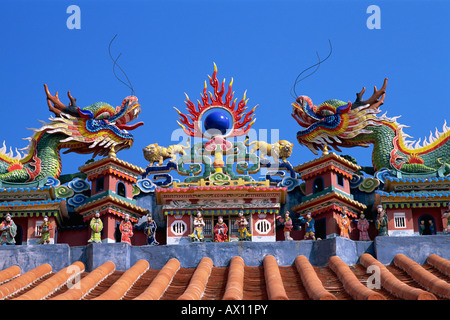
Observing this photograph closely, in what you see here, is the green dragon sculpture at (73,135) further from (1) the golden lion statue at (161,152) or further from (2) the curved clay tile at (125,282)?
(2) the curved clay tile at (125,282)

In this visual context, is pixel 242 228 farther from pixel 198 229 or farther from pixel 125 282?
pixel 125 282

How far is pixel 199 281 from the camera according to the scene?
23125 millimetres

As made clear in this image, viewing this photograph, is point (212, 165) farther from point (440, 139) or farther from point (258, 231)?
point (440, 139)

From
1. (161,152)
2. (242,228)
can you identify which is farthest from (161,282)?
(161,152)

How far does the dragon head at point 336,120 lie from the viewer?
110ft

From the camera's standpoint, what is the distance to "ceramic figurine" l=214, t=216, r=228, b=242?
95.0 ft

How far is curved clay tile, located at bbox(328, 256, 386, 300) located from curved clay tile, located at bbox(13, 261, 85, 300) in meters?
6.57

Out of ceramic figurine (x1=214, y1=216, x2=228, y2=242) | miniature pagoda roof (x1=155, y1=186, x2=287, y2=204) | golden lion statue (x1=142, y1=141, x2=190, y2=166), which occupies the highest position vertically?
golden lion statue (x1=142, y1=141, x2=190, y2=166)

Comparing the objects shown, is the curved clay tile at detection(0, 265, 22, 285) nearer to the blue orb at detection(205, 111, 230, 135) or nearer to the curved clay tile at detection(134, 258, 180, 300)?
the curved clay tile at detection(134, 258, 180, 300)

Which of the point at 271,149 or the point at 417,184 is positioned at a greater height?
the point at 271,149

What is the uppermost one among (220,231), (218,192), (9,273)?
(218,192)

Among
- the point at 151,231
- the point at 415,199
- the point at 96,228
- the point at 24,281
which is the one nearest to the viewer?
the point at 24,281

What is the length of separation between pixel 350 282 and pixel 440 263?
3276 millimetres

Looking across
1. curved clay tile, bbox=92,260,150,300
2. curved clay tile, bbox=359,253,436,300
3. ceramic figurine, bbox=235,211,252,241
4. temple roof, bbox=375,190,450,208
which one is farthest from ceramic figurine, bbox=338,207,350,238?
curved clay tile, bbox=92,260,150,300
